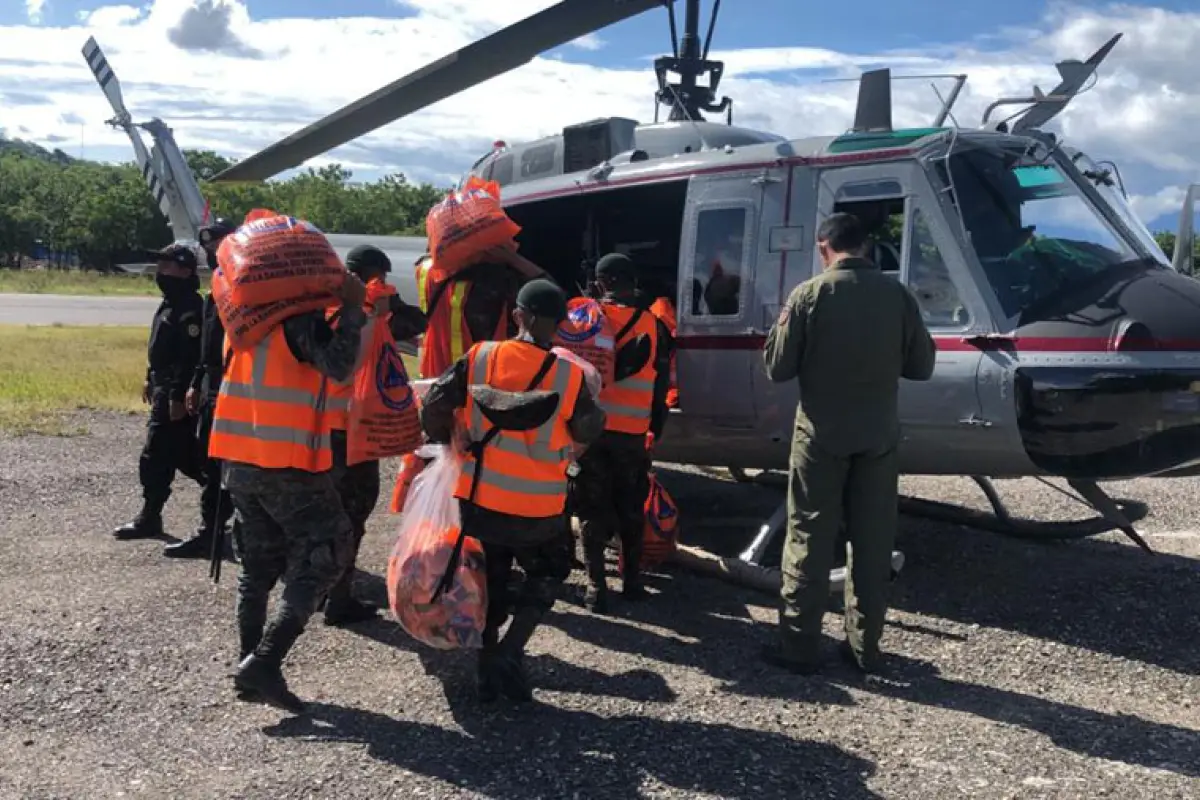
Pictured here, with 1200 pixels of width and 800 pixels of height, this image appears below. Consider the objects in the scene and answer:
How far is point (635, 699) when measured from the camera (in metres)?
4.36

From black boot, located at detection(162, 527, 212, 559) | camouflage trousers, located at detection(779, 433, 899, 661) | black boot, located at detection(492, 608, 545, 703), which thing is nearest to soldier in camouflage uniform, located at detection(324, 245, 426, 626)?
black boot, located at detection(492, 608, 545, 703)

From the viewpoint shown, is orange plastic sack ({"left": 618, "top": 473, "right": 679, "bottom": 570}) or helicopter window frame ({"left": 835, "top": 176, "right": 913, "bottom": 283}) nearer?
helicopter window frame ({"left": 835, "top": 176, "right": 913, "bottom": 283})

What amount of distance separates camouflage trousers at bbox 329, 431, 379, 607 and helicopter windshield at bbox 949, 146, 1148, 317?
10.5 ft

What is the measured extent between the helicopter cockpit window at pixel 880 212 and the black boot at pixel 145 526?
4.60 metres

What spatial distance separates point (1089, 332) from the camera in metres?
4.88

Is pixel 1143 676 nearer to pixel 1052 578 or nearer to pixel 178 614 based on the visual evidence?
pixel 1052 578

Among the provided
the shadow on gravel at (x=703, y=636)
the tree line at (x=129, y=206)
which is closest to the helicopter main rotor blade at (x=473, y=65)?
the shadow on gravel at (x=703, y=636)

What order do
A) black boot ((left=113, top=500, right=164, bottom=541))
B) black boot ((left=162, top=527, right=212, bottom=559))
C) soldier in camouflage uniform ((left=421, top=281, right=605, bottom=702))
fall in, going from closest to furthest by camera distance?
soldier in camouflage uniform ((left=421, top=281, right=605, bottom=702)), black boot ((left=162, top=527, right=212, bottom=559)), black boot ((left=113, top=500, right=164, bottom=541))

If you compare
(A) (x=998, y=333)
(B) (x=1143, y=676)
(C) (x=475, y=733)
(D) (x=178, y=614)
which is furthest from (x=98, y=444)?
(B) (x=1143, y=676)

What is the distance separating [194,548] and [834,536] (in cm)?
388

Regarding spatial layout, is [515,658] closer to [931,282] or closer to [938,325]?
[938,325]

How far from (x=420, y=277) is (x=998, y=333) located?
3.00 meters

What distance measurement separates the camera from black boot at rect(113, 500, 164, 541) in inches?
267

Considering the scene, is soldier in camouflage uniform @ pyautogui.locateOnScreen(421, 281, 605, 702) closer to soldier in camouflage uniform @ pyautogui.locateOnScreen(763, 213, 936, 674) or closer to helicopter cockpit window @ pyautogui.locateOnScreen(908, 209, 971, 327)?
soldier in camouflage uniform @ pyautogui.locateOnScreen(763, 213, 936, 674)
